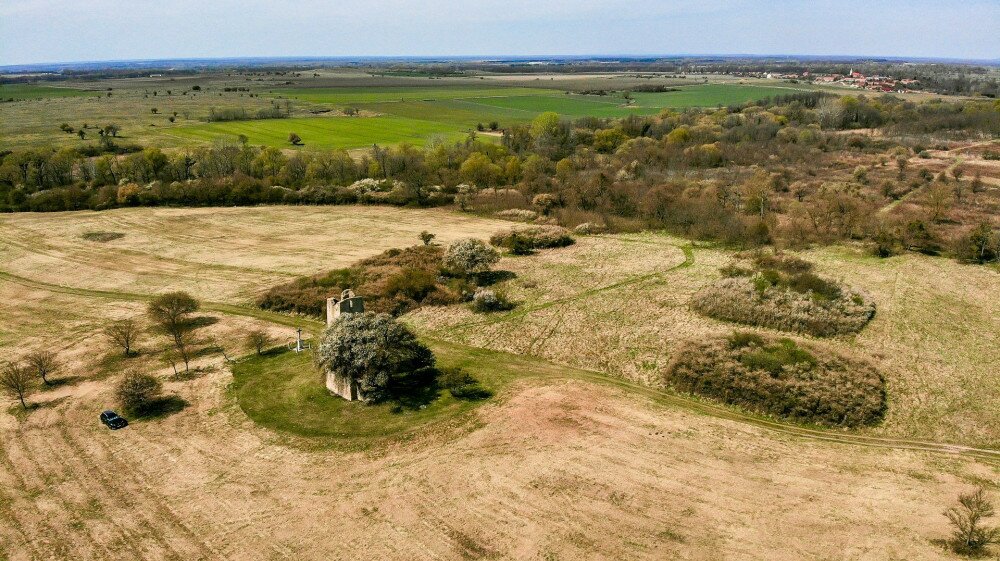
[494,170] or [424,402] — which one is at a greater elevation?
[494,170]

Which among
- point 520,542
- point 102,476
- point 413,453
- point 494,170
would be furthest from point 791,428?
point 494,170

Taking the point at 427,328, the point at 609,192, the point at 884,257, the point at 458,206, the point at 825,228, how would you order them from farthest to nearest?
1. the point at 458,206
2. the point at 609,192
3. the point at 825,228
4. the point at 884,257
5. the point at 427,328

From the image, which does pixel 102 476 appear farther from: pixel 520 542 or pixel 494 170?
pixel 494 170

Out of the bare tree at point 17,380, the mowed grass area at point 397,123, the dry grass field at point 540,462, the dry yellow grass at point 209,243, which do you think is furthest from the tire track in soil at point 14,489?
the mowed grass area at point 397,123

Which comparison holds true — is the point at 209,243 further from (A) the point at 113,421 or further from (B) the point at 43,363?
(A) the point at 113,421

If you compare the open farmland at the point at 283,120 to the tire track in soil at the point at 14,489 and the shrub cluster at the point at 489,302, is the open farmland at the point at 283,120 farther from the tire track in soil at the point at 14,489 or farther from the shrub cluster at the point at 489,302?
the tire track in soil at the point at 14,489

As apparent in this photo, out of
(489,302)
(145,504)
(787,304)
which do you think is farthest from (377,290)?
(787,304)
